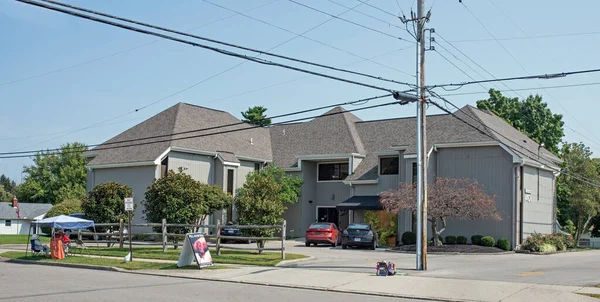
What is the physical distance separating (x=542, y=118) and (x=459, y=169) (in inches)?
1069

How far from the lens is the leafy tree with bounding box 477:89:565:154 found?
60031 millimetres

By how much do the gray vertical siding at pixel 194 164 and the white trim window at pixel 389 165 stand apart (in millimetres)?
11338

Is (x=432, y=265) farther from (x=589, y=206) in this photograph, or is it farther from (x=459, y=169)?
(x=589, y=206)

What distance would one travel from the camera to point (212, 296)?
14.8 metres

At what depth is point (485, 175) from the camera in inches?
1435

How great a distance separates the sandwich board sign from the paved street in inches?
81.7

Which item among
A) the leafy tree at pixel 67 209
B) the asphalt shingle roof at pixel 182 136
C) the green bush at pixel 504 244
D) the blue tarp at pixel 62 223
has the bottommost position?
the green bush at pixel 504 244

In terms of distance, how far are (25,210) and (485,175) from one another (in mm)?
58786

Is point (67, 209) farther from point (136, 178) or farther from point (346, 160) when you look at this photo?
point (346, 160)

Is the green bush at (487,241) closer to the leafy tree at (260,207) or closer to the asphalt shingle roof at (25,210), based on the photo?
the leafy tree at (260,207)

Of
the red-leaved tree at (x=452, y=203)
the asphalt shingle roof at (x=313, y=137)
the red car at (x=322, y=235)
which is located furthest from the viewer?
the asphalt shingle roof at (x=313, y=137)

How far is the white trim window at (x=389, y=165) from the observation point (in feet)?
133

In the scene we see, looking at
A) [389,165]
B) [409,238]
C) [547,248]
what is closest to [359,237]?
[409,238]

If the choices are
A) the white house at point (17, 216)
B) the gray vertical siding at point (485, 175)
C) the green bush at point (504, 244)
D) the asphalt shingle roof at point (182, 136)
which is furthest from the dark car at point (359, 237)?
the white house at point (17, 216)
